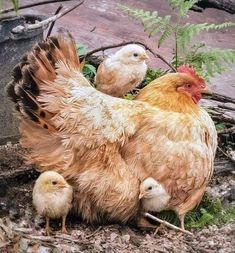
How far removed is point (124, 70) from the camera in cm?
463

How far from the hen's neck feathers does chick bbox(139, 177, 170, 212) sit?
1.57 ft

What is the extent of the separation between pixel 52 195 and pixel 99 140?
383mm

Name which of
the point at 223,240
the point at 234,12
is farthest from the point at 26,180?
the point at 234,12

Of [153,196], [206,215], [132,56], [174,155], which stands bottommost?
[206,215]

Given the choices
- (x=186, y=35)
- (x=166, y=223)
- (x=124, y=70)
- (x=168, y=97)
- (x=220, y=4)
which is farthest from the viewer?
(x=220, y=4)

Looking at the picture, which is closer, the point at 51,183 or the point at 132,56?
the point at 51,183

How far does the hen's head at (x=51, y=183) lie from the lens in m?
3.97

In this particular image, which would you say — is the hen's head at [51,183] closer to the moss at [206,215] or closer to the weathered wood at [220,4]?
the moss at [206,215]

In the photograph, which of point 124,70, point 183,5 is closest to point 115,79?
point 124,70

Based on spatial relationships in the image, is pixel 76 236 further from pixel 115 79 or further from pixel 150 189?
pixel 115 79

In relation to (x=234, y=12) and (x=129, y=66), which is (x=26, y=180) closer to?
(x=129, y=66)

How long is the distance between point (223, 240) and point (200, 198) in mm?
282

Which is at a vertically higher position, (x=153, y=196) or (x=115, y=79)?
(x=115, y=79)

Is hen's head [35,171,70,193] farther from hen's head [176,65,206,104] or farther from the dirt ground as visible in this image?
hen's head [176,65,206,104]
